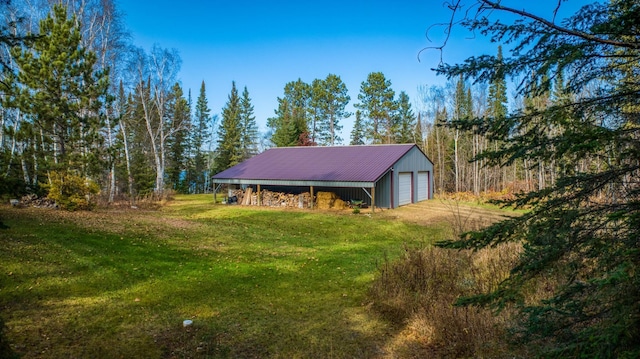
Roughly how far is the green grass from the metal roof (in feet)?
21.9

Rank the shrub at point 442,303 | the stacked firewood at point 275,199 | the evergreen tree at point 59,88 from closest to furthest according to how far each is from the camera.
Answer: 1. the shrub at point 442,303
2. the evergreen tree at point 59,88
3. the stacked firewood at point 275,199

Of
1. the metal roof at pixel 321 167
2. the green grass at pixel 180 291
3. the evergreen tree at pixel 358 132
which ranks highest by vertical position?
the evergreen tree at pixel 358 132

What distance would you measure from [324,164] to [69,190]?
12.9 metres

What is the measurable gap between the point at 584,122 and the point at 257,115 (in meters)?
42.4

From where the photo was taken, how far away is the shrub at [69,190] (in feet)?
43.0

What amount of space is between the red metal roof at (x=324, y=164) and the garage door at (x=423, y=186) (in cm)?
264

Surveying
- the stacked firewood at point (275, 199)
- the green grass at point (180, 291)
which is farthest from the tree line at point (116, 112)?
the stacked firewood at point (275, 199)

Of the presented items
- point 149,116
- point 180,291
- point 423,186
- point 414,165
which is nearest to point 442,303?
point 180,291

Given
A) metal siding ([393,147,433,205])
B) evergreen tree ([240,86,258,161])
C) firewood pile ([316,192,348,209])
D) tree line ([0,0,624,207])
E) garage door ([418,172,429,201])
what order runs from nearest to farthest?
1. tree line ([0,0,624,207])
2. firewood pile ([316,192,348,209])
3. metal siding ([393,147,433,205])
4. garage door ([418,172,429,201])
5. evergreen tree ([240,86,258,161])

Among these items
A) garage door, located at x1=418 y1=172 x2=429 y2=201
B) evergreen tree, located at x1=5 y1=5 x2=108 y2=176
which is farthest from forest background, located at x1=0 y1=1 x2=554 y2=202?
garage door, located at x1=418 y1=172 x2=429 y2=201

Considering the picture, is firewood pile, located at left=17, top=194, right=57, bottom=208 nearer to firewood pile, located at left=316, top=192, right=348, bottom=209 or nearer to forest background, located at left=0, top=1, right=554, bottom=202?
forest background, located at left=0, top=1, right=554, bottom=202

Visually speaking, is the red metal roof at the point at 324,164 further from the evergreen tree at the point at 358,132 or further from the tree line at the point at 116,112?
the evergreen tree at the point at 358,132

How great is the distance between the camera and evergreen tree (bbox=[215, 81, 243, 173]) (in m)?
36.2

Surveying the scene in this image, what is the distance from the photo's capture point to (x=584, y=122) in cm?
233
